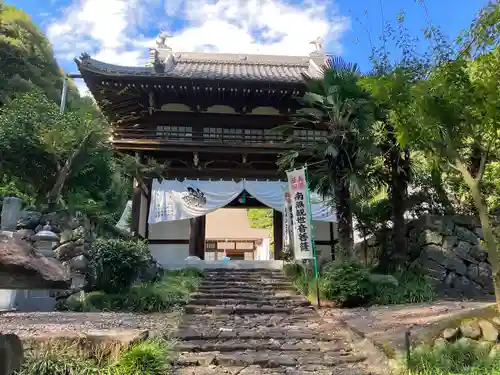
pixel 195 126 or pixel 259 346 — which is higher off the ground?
pixel 195 126

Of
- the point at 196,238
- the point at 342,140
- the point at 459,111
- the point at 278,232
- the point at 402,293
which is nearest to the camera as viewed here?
the point at 459,111

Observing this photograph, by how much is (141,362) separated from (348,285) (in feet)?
17.9

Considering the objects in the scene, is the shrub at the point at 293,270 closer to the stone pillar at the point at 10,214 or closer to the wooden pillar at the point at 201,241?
the wooden pillar at the point at 201,241

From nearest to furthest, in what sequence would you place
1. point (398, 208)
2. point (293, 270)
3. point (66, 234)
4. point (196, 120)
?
1. point (66, 234)
2. point (398, 208)
3. point (293, 270)
4. point (196, 120)

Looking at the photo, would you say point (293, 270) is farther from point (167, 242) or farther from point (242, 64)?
point (242, 64)

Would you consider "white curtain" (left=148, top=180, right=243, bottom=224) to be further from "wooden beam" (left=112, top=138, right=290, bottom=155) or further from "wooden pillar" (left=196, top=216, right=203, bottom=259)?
"wooden beam" (left=112, top=138, right=290, bottom=155)

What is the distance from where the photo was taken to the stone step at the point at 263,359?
215 inches

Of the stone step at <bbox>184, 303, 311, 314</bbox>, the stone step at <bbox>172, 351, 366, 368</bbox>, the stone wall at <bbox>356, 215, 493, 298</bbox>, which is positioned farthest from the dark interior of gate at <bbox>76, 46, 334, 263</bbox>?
the stone step at <bbox>172, 351, 366, 368</bbox>

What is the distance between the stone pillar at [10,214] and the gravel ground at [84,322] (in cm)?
276

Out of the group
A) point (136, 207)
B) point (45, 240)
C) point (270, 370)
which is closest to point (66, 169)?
point (45, 240)

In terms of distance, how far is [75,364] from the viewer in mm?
4590

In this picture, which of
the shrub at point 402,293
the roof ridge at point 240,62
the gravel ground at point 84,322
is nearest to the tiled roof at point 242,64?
the roof ridge at point 240,62

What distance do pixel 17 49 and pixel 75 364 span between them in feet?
70.0

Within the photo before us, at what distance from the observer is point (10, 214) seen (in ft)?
34.4
